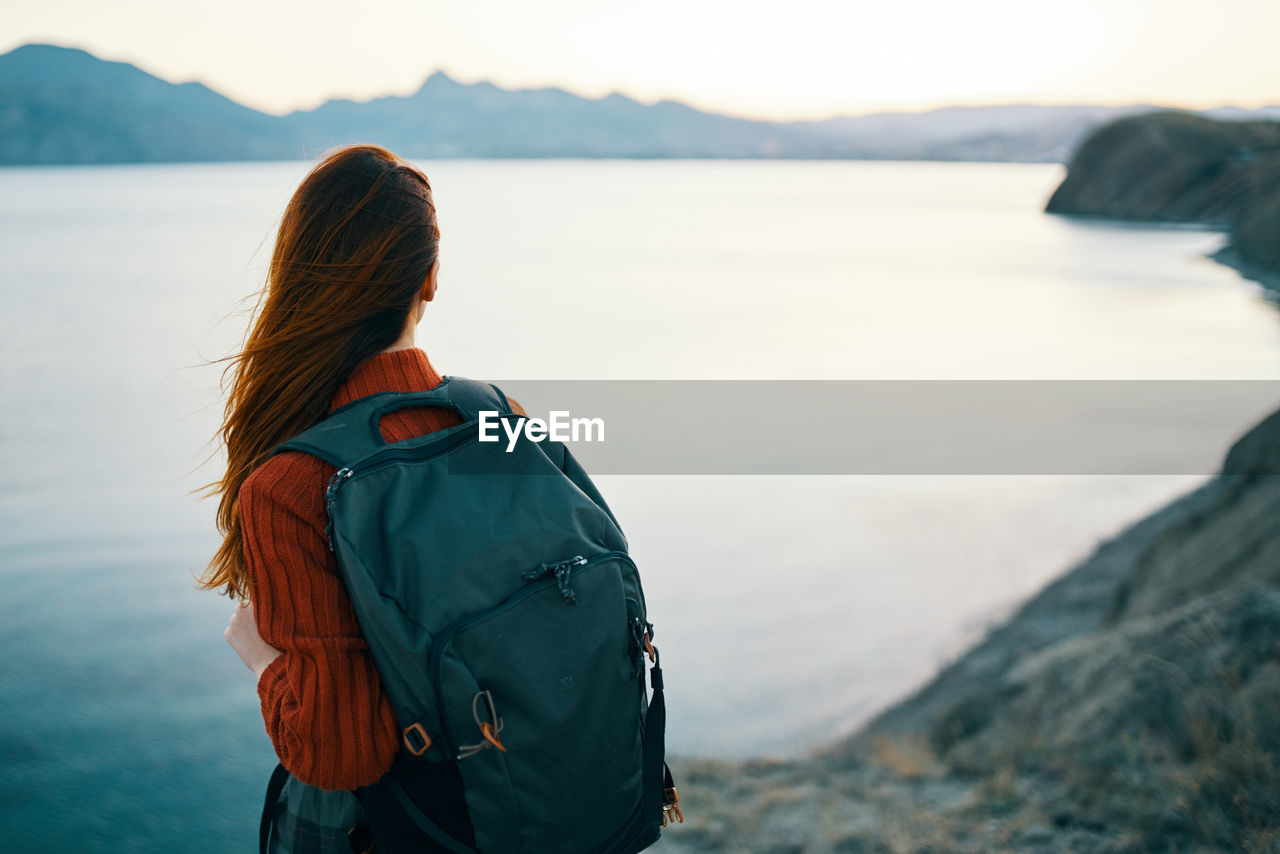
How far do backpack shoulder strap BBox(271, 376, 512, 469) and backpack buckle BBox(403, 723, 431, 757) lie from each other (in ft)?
1.12

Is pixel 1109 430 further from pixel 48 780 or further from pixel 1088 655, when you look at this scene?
pixel 48 780

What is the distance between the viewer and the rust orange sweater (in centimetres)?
112

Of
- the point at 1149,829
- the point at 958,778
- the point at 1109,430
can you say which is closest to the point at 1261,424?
the point at 958,778

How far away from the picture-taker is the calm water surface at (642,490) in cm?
633

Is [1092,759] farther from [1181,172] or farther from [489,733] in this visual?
[1181,172]

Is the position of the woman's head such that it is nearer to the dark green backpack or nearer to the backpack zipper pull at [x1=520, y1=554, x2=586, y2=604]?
the dark green backpack

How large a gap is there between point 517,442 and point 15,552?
32.8ft

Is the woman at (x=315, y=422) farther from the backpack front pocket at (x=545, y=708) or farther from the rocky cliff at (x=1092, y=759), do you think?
the rocky cliff at (x=1092, y=759)

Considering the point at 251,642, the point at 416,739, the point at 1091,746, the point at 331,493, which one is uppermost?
the point at 331,493

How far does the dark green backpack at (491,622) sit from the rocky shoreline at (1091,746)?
2353mm

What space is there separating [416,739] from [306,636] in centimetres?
19

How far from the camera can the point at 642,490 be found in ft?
39.2
